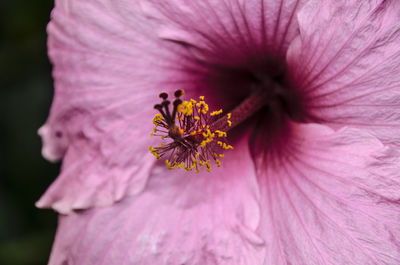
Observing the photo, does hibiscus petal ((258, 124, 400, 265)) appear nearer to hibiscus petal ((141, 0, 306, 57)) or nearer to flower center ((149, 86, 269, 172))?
flower center ((149, 86, 269, 172))

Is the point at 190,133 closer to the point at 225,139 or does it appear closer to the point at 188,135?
the point at 188,135

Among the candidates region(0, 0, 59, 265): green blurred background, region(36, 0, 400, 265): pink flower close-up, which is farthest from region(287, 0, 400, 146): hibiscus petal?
region(0, 0, 59, 265): green blurred background

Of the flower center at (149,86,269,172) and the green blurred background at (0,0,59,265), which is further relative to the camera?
the green blurred background at (0,0,59,265)

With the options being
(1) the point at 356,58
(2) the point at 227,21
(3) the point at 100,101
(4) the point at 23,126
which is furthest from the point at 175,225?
(4) the point at 23,126

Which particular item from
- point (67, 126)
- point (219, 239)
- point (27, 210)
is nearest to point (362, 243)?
point (219, 239)

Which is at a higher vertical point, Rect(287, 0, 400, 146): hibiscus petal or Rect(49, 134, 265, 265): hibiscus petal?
Rect(287, 0, 400, 146): hibiscus petal

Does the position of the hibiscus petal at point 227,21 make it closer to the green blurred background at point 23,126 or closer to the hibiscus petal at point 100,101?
the hibiscus petal at point 100,101
